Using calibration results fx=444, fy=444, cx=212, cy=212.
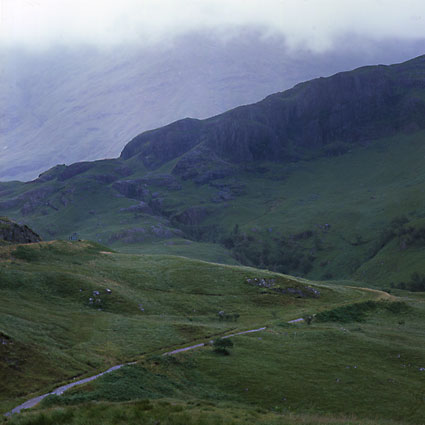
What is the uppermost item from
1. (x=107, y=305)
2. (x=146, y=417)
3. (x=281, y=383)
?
(x=146, y=417)

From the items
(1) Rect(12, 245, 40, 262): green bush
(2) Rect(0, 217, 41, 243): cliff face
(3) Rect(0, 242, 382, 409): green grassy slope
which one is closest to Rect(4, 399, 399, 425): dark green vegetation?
(3) Rect(0, 242, 382, 409): green grassy slope

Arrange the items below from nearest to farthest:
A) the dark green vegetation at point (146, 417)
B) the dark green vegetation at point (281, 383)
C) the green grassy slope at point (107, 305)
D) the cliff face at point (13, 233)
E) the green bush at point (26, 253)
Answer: the dark green vegetation at point (146, 417) < the dark green vegetation at point (281, 383) < the green grassy slope at point (107, 305) < the green bush at point (26, 253) < the cliff face at point (13, 233)

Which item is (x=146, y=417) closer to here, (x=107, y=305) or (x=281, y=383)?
(x=281, y=383)

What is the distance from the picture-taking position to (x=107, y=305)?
75.6 metres

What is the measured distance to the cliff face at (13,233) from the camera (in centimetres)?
10562

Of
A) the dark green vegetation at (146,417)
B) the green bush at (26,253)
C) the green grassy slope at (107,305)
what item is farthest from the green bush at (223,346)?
the green bush at (26,253)

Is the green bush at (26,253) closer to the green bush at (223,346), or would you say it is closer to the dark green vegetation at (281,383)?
the dark green vegetation at (281,383)

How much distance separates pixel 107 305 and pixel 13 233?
4619 centimetres

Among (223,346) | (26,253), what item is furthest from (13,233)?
(223,346)

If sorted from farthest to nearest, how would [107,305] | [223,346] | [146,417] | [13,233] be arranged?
1. [13,233]
2. [107,305]
3. [223,346]
4. [146,417]

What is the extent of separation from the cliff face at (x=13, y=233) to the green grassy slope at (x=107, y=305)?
40.1ft

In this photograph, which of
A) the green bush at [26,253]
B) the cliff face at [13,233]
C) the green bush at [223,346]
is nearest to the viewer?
the green bush at [223,346]

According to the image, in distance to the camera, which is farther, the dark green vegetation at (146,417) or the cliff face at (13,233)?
the cliff face at (13,233)

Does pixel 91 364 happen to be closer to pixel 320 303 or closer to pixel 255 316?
pixel 255 316
